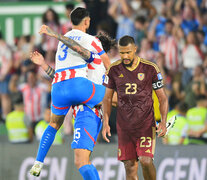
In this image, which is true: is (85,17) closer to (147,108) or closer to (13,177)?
(147,108)

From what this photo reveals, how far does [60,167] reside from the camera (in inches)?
452

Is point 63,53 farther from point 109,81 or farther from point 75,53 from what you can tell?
point 109,81

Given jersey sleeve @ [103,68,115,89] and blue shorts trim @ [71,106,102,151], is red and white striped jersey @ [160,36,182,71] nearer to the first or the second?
jersey sleeve @ [103,68,115,89]

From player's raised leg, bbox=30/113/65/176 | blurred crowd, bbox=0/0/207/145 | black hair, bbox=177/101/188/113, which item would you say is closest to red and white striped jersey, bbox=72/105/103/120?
player's raised leg, bbox=30/113/65/176

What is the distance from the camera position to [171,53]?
1495cm

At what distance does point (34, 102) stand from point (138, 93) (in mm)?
6557

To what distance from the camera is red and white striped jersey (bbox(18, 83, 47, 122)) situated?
14270 mm

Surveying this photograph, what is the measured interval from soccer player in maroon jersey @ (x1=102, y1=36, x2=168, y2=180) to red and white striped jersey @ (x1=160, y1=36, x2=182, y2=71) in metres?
6.83

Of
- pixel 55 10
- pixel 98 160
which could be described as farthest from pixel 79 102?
pixel 55 10

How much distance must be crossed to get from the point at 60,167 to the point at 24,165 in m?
0.74

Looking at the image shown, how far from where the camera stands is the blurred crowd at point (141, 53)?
528 inches

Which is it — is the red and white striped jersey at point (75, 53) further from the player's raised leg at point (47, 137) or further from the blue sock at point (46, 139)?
the blue sock at point (46, 139)

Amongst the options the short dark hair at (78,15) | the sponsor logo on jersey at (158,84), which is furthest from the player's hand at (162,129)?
the short dark hair at (78,15)

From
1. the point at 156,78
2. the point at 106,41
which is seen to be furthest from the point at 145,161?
the point at 106,41
